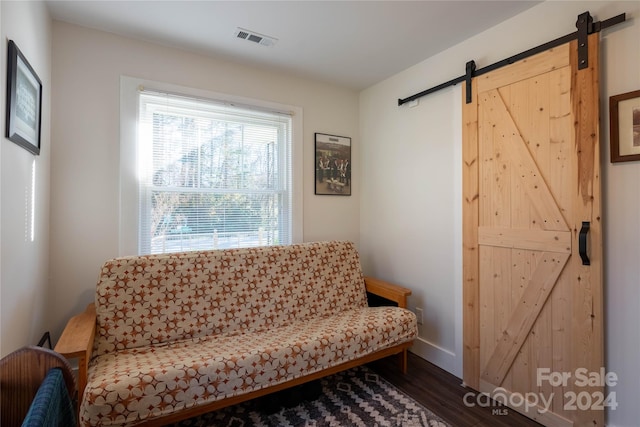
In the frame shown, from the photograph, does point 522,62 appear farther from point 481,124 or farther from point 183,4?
point 183,4

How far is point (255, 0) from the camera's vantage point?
188cm

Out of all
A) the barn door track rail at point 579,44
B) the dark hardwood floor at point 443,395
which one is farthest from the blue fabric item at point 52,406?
the barn door track rail at point 579,44

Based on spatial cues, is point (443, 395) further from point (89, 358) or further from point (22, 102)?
point (22, 102)

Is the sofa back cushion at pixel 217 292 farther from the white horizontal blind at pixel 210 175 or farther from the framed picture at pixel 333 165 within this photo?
the framed picture at pixel 333 165

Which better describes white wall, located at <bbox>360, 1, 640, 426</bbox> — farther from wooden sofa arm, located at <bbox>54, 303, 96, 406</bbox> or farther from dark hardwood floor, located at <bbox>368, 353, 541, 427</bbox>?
wooden sofa arm, located at <bbox>54, 303, 96, 406</bbox>

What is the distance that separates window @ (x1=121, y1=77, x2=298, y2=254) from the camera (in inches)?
94.6

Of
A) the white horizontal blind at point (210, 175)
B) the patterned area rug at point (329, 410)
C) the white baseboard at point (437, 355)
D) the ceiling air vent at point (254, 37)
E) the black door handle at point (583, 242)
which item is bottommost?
the patterned area rug at point (329, 410)

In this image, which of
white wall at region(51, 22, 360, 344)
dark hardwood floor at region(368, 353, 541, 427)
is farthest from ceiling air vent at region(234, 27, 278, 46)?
dark hardwood floor at region(368, 353, 541, 427)

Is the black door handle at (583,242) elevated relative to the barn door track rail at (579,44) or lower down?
lower down

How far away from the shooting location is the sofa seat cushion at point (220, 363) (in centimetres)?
143

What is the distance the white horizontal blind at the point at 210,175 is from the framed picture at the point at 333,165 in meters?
0.33

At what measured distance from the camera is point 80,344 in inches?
59.9

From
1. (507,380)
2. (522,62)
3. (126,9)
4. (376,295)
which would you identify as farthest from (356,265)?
(126,9)

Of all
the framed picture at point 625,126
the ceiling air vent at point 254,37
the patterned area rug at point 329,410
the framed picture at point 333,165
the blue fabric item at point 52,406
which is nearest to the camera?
the blue fabric item at point 52,406
